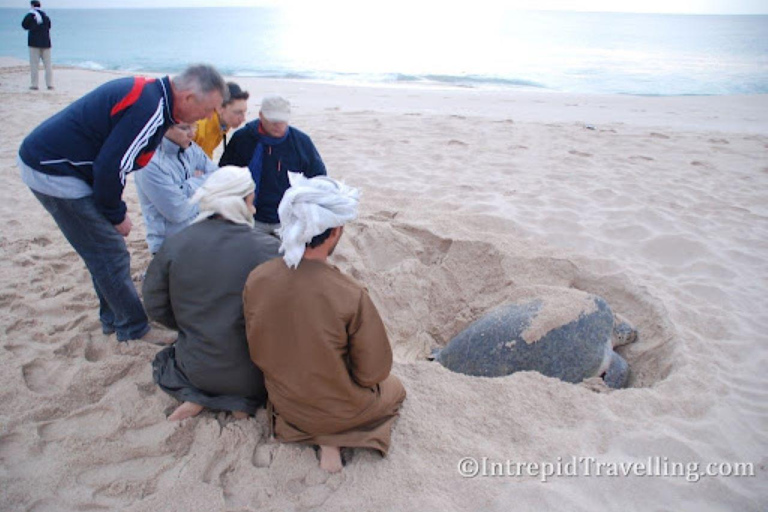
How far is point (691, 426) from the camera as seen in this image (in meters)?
2.19

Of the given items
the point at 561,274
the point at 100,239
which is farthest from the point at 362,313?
the point at 561,274

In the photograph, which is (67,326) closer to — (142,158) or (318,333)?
(142,158)

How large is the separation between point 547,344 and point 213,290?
5.48 feet

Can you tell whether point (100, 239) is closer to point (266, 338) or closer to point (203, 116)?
point (203, 116)

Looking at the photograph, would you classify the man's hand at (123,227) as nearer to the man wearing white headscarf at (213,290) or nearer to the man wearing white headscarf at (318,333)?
the man wearing white headscarf at (213,290)

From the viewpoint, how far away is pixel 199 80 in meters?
2.18

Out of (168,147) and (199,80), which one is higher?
(199,80)

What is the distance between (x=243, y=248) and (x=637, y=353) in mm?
2317

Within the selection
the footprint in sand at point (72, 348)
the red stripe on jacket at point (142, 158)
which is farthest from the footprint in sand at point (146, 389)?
the red stripe on jacket at point (142, 158)

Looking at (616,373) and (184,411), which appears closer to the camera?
(184,411)

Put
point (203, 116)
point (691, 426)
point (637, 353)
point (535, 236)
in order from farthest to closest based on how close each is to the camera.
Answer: point (535, 236), point (637, 353), point (203, 116), point (691, 426)

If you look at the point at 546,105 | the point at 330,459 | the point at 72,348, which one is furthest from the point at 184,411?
the point at 546,105

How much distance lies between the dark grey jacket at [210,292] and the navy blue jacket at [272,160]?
1.18 meters

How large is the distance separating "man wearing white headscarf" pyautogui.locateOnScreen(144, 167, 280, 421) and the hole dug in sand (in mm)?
1054
